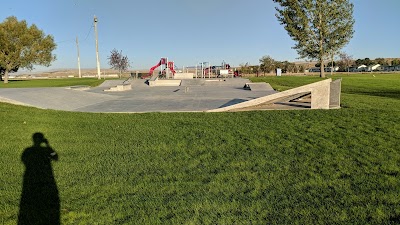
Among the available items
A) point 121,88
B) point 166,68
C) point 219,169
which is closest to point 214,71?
point 166,68

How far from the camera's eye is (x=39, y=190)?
4367 mm

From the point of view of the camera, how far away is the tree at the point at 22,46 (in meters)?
48.2

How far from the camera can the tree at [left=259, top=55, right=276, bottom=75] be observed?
59634mm

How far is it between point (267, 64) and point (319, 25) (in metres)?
18.4

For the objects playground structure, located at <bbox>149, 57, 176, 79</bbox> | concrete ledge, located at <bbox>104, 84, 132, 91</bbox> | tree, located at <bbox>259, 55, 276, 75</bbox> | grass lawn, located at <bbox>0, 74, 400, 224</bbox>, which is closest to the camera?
grass lawn, located at <bbox>0, 74, 400, 224</bbox>

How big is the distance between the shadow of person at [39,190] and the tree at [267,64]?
54639mm

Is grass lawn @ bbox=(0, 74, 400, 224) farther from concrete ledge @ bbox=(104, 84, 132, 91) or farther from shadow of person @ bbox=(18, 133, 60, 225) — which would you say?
concrete ledge @ bbox=(104, 84, 132, 91)

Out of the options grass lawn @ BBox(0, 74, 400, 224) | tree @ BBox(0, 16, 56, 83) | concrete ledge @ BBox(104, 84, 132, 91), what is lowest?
grass lawn @ BBox(0, 74, 400, 224)

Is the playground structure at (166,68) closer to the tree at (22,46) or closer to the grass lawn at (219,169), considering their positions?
the tree at (22,46)

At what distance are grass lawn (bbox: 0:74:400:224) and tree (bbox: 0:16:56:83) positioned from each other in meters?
46.5

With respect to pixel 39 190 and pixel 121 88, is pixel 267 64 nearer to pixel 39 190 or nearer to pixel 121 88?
pixel 121 88

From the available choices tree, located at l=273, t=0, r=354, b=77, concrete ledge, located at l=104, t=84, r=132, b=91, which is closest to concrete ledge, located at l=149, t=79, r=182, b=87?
concrete ledge, located at l=104, t=84, r=132, b=91

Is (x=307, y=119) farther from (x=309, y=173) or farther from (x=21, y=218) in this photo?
(x=21, y=218)

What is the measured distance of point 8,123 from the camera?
845 centimetres
